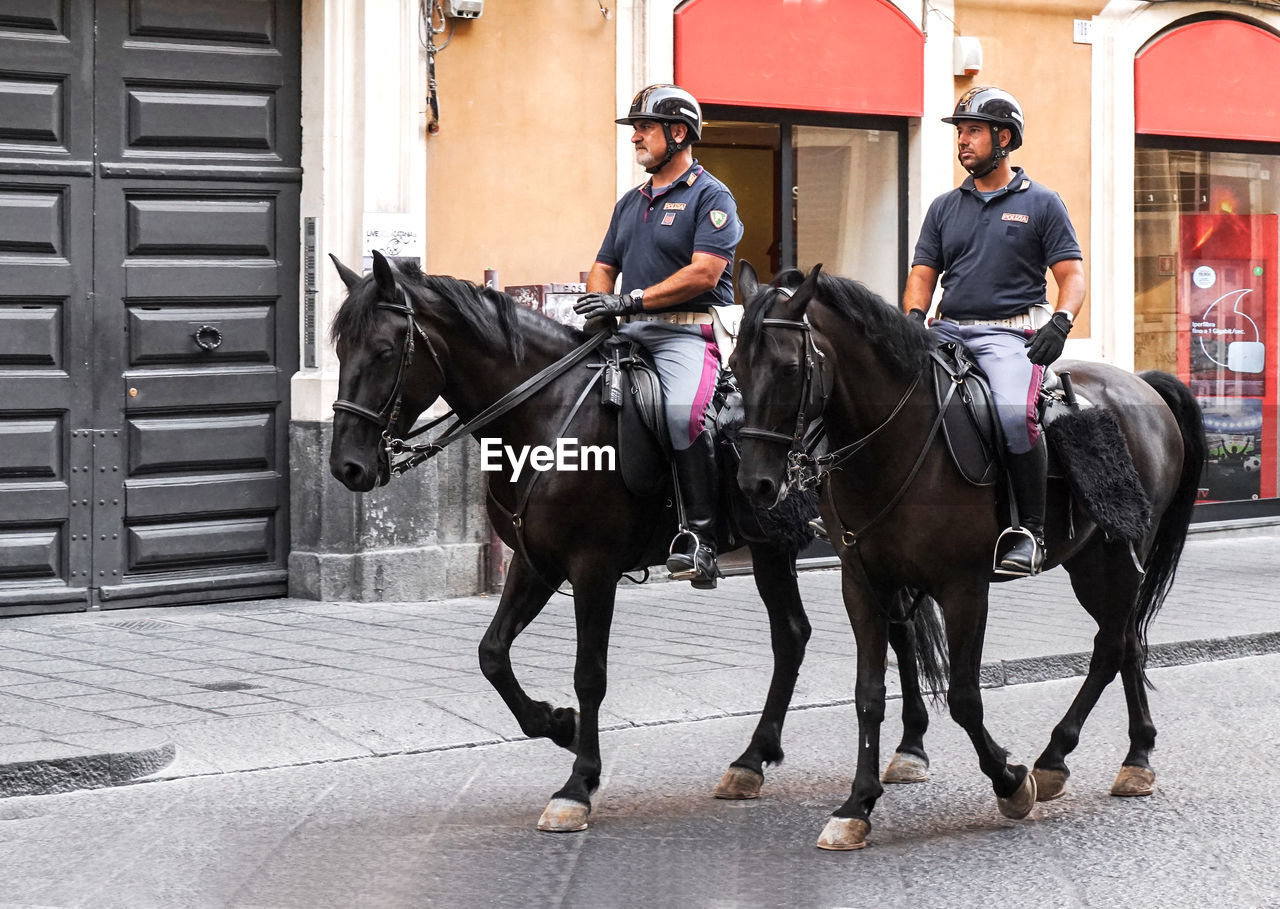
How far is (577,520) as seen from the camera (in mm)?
5605

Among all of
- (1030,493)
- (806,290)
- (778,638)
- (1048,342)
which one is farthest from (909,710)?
(806,290)

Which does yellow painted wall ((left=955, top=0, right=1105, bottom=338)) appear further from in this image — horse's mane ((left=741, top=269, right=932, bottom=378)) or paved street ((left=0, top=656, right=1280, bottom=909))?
horse's mane ((left=741, top=269, right=932, bottom=378))

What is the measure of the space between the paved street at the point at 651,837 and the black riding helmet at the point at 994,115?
89.9 inches

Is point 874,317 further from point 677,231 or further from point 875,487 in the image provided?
point 677,231

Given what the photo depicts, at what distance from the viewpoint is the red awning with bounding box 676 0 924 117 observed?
1155cm

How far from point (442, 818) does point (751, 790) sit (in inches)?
43.1

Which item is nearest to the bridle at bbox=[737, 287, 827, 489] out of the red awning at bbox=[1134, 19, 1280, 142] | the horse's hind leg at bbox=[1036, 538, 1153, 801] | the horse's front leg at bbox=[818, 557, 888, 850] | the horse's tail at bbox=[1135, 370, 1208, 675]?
the horse's front leg at bbox=[818, 557, 888, 850]

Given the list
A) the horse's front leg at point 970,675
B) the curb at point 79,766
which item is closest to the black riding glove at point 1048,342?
the horse's front leg at point 970,675

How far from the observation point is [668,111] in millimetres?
6238

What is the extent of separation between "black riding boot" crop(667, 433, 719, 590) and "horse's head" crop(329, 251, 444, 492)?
104 cm

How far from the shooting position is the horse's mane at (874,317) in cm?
525

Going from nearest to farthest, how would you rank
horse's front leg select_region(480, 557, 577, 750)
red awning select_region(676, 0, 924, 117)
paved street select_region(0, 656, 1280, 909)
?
1. paved street select_region(0, 656, 1280, 909)
2. horse's front leg select_region(480, 557, 577, 750)
3. red awning select_region(676, 0, 924, 117)

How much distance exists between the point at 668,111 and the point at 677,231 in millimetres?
441

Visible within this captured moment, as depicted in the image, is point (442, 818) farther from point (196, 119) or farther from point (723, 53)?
point (723, 53)
